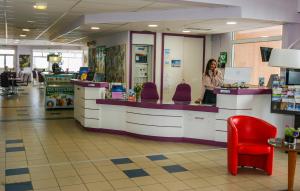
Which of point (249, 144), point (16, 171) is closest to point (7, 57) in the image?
point (16, 171)

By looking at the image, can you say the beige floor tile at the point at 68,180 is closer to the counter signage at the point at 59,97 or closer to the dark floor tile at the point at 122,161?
the dark floor tile at the point at 122,161

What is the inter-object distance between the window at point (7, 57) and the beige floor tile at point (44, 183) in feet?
73.0

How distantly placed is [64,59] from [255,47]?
62.4ft

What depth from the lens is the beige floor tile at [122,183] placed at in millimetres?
4266

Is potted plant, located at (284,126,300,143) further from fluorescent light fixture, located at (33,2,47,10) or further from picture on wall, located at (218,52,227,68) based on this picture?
picture on wall, located at (218,52,227,68)

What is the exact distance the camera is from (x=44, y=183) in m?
4.31

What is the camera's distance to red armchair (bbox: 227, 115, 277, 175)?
4.78 metres

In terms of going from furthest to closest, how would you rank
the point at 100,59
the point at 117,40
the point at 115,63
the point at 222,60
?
the point at 100,59, the point at 115,63, the point at 117,40, the point at 222,60

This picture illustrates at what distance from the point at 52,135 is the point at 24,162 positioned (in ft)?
6.33

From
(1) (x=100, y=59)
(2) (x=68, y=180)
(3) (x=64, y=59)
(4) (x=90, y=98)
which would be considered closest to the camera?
(2) (x=68, y=180)

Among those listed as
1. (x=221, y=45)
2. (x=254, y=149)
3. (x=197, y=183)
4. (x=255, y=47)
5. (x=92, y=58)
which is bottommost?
(x=197, y=183)

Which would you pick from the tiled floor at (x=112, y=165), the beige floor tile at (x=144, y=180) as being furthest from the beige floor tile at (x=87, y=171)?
the beige floor tile at (x=144, y=180)

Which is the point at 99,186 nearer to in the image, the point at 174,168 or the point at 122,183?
the point at 122,183

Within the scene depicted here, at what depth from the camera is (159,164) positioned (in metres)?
5.23
